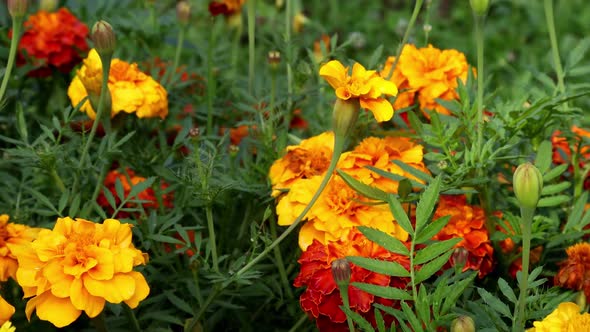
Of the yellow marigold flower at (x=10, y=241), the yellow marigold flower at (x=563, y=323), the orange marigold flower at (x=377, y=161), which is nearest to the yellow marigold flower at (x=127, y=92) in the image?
the yellow marigold flower at (x=10, y=241)

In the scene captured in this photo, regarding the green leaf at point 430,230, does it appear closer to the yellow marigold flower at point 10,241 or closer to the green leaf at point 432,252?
the green leaf at point 432,252

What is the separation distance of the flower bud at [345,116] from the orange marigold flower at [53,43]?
2.39ft

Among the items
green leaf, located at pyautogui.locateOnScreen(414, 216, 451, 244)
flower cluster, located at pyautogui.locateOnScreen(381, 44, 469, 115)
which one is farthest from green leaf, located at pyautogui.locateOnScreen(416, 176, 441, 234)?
flower cluster, located at pyautogui.locateOnScreen(381, 44, 469, 115)

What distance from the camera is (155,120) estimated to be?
1538 mm

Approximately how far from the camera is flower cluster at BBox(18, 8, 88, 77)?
5.32 ft

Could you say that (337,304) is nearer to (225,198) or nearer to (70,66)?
(225,198)

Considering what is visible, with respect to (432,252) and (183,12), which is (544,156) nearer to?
(432,252)

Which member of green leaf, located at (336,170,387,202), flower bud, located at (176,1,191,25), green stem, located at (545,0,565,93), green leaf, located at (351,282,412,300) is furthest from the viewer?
flower bud, located at (176,1,191,25)

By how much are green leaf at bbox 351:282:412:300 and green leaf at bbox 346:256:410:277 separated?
0.02m

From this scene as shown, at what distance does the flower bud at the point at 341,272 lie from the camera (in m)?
1.00

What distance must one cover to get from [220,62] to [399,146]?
651 millimetres

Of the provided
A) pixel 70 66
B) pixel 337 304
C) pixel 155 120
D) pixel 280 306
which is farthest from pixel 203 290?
pixel 70 66

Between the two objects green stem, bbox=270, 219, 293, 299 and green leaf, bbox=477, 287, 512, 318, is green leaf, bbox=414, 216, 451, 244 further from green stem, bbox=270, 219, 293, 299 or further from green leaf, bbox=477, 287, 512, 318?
green stem, bbox=270, 219, 293, 299

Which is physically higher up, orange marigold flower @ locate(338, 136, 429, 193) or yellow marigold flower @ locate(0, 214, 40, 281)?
orange marigold flower @ locate(338, 136, 429, 193)
